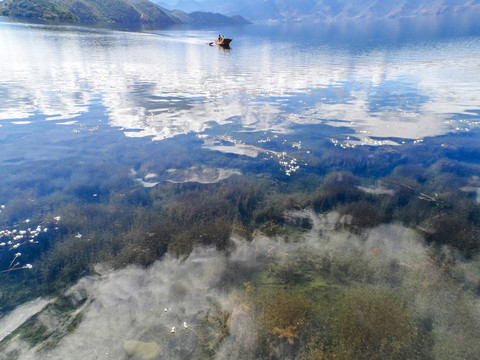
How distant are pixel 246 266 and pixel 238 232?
6.13 feet

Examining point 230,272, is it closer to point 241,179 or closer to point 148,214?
point 148,214

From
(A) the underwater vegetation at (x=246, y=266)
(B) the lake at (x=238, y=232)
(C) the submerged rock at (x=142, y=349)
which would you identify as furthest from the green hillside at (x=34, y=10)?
(C) the submerged rock at (x=142, y=349)

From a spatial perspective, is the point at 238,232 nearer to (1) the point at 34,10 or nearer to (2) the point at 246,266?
(2) the point at 246,266

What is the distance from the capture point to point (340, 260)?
893 centimetres

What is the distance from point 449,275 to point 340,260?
339cm

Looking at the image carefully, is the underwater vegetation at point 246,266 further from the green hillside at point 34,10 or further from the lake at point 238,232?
the green hillside at point 34,10

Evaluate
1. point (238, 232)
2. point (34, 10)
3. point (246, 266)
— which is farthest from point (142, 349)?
point (34, 10)

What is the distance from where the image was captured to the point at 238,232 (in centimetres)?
1034

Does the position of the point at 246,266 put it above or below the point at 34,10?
below

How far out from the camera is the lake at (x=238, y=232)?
6.56 m

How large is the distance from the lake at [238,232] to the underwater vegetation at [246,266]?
52 mm

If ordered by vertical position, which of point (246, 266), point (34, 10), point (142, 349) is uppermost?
point (34, 10)

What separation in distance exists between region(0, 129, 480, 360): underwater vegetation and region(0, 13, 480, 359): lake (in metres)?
0.05

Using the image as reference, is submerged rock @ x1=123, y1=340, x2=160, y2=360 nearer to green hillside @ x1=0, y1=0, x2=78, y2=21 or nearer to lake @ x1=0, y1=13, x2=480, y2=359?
lake @ x1=0, y1=13, x2=480, y2=359
